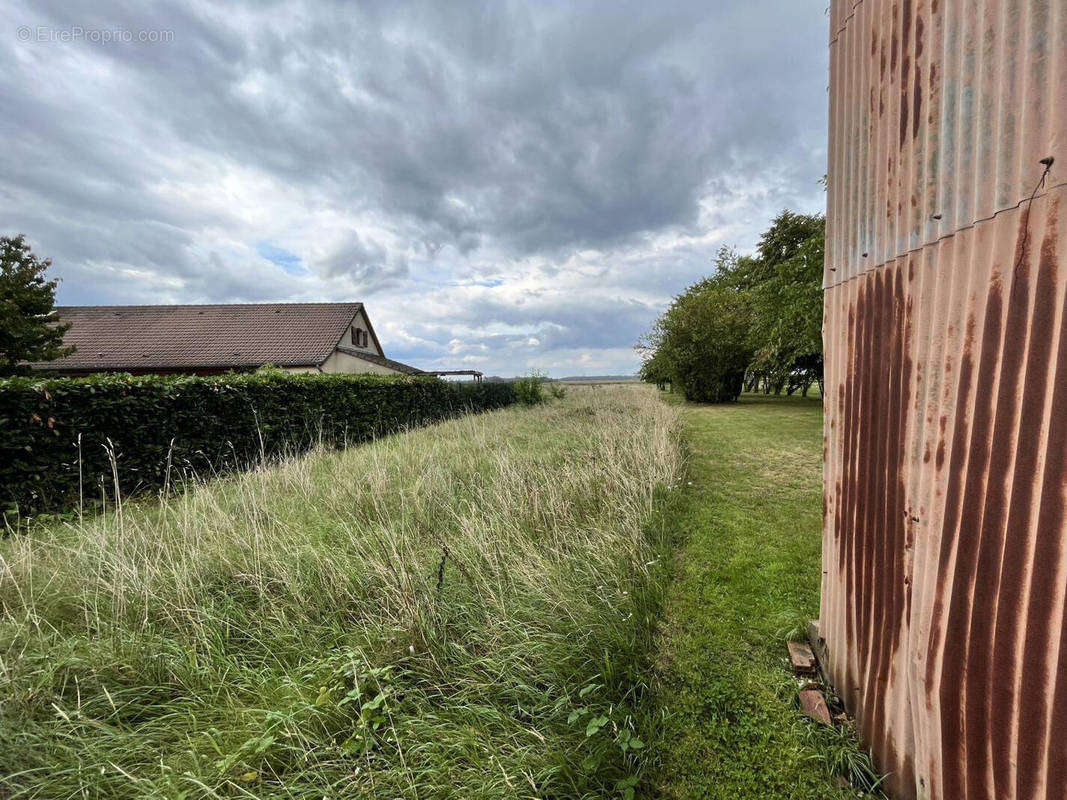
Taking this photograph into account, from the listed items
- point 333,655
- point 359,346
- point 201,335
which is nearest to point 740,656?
point 333,655

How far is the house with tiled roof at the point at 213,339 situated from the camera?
21.9 meters

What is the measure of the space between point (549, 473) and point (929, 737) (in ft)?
13.2

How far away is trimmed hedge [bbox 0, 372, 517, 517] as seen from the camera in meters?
4.54

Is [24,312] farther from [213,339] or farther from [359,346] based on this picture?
[359,346]

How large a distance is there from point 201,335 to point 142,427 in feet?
77.7

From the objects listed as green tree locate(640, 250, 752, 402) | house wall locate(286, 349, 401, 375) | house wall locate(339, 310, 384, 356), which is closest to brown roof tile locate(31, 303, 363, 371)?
house wall locate(286, 349, 401, 375)

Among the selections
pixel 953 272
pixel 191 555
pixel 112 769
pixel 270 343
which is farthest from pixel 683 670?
pixel 270 343

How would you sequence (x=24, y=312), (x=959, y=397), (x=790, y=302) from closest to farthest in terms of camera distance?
(x=959, y=397), (x=790, y=302), (x=24, y=312)

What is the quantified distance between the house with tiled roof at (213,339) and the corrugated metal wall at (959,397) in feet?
76.2

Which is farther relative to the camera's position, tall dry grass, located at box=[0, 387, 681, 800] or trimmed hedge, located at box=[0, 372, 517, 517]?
trimmed hedge, located at box=[0, 372, 517, 517]

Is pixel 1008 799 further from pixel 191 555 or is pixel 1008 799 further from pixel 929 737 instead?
pixel 191 555

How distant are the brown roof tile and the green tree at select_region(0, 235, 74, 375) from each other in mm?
2539

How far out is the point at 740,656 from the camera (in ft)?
7.93

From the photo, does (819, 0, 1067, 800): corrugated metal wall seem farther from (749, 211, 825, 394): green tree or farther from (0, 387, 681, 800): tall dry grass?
(749, 211, 825, 394): green tree
